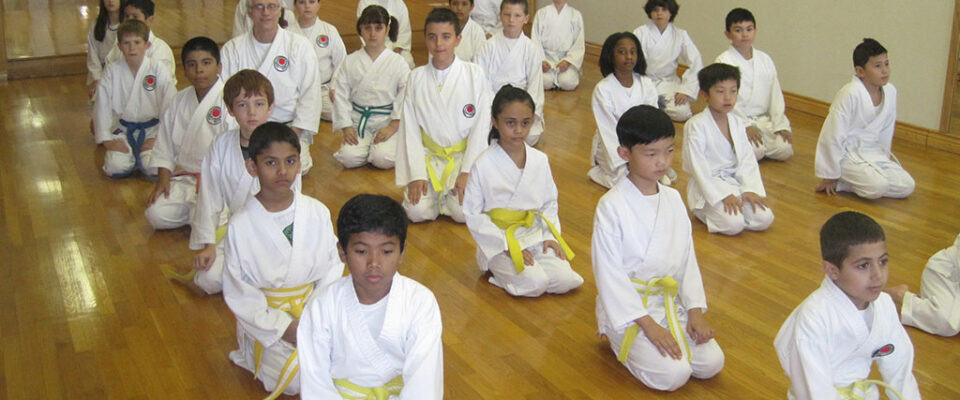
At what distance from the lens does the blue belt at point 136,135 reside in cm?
565

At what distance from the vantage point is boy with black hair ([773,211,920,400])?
2.63 metres

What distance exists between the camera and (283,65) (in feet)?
18.0

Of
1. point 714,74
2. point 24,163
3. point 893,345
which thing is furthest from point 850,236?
point 24,163

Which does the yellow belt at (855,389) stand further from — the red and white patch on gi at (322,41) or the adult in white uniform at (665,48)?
the red and white patch on gi at (322,41)

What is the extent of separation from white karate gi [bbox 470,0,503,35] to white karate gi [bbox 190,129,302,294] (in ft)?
17.3

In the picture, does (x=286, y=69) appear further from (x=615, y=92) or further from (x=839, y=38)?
(x=839, y=38)

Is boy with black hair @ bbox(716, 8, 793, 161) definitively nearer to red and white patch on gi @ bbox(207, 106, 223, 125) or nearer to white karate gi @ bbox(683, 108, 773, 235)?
white karate gi @ bbox(683, 108, 773, 235)

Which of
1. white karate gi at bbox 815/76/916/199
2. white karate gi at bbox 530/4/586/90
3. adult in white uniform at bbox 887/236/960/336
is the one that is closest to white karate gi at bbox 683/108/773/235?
white karate gi at bbox 815/76/916/199

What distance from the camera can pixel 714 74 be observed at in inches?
192

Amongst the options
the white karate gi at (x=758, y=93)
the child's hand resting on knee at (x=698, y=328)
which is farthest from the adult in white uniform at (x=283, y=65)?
the child's hand resting on knee at (x=698, y=328)

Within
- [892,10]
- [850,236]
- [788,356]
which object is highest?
[892,10]

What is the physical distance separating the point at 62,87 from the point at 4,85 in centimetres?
48

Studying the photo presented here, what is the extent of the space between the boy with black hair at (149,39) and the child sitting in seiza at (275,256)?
2732 mm

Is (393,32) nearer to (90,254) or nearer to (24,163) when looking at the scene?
(24,163)
